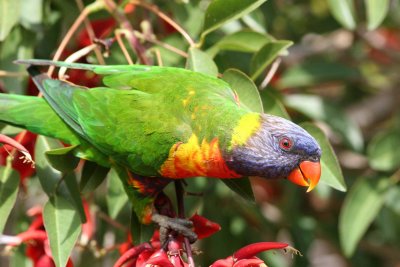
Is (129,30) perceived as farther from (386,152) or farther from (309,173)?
(386,152)

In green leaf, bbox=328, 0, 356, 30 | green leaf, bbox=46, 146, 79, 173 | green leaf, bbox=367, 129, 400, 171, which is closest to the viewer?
green leaf, bbox=46, 146, 79, 173

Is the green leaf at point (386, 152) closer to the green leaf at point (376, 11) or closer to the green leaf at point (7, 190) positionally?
the green leaf at point (376, 11)

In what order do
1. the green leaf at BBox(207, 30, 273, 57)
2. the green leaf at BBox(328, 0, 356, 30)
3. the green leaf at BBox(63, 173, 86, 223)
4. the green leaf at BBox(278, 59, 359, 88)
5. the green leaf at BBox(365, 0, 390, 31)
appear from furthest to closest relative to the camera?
the green leaf at BBox(278, 59, 359, 88) < the green leaf at BBox(328, 0, 356, 30) < the green leaf at BBox(365, 0, 390, 31) < the green leaf at BBox(207, 30, 273, 57) < the green leaf at BBox(63, 173, 86, 223)

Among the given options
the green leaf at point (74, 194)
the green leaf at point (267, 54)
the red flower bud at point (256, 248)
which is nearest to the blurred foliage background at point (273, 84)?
the green leaf at point (267, 54)

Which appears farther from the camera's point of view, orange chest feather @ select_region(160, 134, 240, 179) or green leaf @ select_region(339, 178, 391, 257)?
green leaf @ select_region(339, 178, 391, 257)

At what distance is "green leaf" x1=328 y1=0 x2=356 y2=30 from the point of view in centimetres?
205

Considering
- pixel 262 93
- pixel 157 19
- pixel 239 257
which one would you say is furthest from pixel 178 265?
pixel 157 19

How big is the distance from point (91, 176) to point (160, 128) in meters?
0.23

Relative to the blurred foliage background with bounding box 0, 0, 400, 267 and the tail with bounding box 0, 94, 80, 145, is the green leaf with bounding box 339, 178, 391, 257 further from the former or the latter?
the tail with bounding box 0, 94, 80, 145

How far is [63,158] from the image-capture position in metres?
1.59

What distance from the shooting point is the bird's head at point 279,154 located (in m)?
1.46

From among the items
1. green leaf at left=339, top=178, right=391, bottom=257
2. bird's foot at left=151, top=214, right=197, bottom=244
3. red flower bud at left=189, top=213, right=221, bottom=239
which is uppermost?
bird's foot at left=151, top=214, right=197, bottom=244

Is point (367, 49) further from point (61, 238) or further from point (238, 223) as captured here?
point (61, 238)

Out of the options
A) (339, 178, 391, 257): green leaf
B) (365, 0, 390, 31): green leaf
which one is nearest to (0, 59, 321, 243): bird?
(365, 0, 390, 31): green leaf
